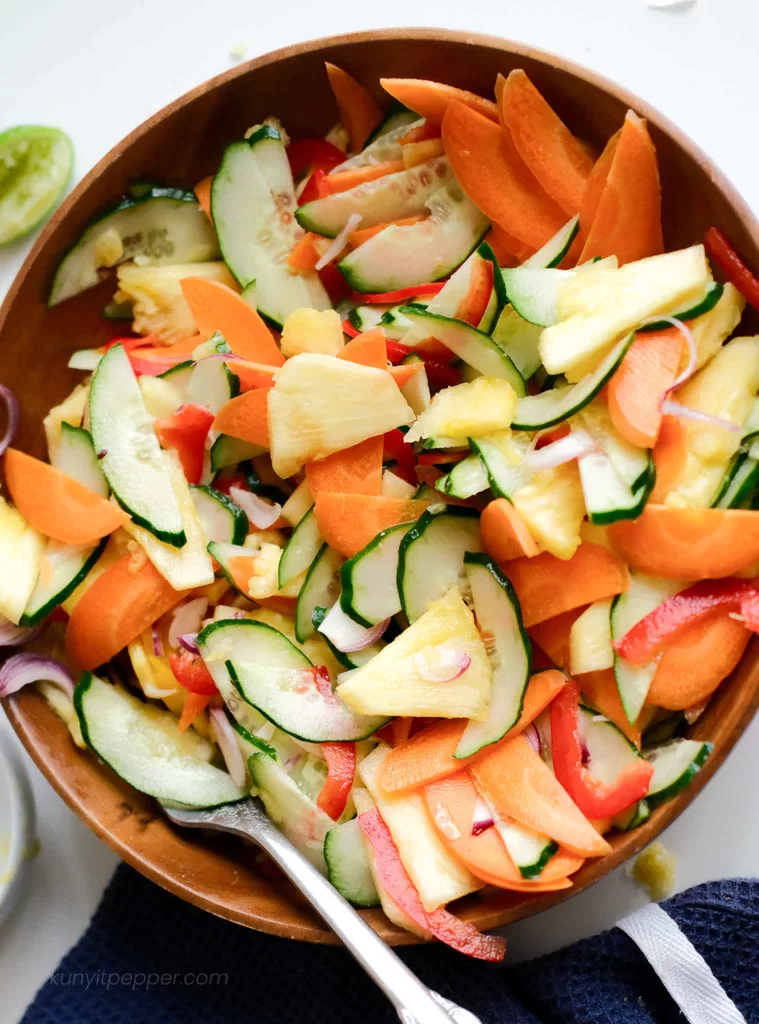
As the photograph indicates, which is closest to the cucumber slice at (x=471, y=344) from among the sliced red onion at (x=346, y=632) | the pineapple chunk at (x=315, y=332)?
the pineapple chunk at (x=315, y=332)

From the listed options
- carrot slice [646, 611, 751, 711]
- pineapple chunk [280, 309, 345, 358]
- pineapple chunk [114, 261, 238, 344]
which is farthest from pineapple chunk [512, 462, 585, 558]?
pineapple chunk [114, 261, 238, 344]

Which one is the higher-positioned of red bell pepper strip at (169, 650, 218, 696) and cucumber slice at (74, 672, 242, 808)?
red bell pepper strip at (169, 650, 218, 696)

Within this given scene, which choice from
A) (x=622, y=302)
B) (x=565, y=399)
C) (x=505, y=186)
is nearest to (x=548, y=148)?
(x=505, y=186)

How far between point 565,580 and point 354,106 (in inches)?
38.2

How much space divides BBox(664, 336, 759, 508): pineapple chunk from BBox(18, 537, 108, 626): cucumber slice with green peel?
1.03 meters

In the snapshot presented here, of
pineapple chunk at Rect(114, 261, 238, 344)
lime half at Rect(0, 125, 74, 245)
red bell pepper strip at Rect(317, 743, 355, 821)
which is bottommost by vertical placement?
red bell pepper strip at Rect(317, 743, 355, 821)

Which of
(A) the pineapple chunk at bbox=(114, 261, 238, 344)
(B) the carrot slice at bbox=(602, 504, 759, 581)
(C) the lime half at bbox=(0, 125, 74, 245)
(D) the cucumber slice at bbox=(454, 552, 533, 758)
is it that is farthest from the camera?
(C) the lime half at bbox=(0, 125, 74, 245)

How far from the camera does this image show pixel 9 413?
1.79 meters

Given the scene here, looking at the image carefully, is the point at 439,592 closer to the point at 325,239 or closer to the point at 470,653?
the point at 470,653

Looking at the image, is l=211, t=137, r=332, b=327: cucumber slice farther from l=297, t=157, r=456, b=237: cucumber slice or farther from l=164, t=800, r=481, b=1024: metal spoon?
l=164, t=800, r=481, b=1024: metal spoon

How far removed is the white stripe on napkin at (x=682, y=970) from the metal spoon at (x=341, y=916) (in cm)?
41

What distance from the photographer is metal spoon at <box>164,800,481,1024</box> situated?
1.41 metres

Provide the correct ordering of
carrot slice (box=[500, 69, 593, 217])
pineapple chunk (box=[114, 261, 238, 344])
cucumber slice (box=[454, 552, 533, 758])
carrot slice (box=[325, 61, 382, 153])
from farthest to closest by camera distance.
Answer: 1. pineapple chunk (box=[114, 261, 238, 344])
2. carrot slice (box=[325, 61, 382, 153])
3. carrot slice (box=[500, 69, 593, 217])
4. cucumber slice (box=[454, 552, 533, 758])

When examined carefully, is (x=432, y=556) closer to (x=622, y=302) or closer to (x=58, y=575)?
(x=622, y=302)
